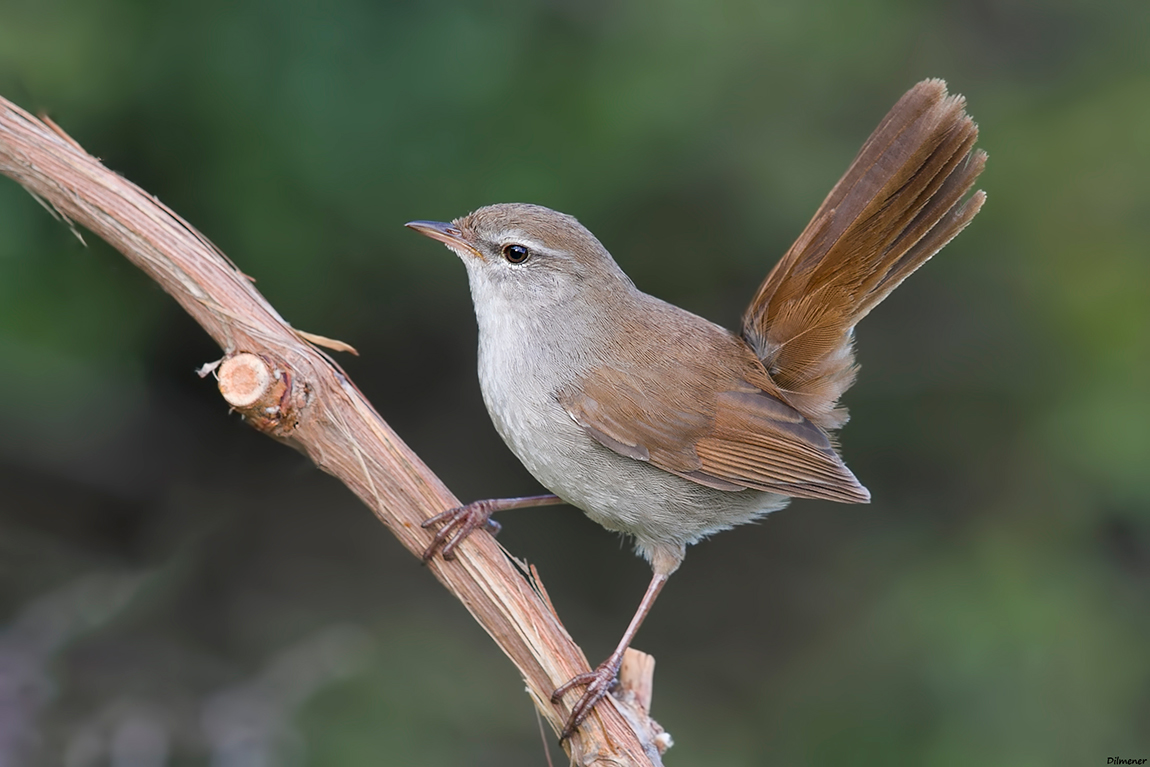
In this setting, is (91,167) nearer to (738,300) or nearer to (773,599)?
(738,300)

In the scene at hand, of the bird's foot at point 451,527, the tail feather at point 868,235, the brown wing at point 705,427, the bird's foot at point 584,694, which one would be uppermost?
the tail feather at point 868,235

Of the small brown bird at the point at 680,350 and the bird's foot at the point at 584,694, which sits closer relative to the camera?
the bird's foot at the point at 584,694

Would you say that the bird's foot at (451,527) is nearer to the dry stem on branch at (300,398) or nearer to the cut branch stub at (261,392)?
the dry stem on branch at (300,398)

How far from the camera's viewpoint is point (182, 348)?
4.03 m

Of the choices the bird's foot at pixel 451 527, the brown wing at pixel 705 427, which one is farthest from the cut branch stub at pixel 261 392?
the brown wing at pixel 705 427

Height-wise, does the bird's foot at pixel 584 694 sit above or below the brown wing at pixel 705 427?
below

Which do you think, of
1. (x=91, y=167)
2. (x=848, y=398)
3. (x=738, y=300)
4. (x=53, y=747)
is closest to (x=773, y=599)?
(x=848, y=398)

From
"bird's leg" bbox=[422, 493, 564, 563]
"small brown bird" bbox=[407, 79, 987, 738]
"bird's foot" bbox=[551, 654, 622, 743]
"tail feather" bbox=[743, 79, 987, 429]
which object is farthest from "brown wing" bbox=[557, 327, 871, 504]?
"bird's foot" bbox=[551, 654, 622, 743]

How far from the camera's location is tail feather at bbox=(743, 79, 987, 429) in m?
2.66

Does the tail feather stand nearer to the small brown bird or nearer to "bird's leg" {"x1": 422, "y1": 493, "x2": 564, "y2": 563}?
the small brown bird

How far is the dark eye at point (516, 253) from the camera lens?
288 cm

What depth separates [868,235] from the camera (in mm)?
2781

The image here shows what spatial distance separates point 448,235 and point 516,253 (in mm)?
217

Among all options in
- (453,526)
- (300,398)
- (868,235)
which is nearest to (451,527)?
(453,526)
